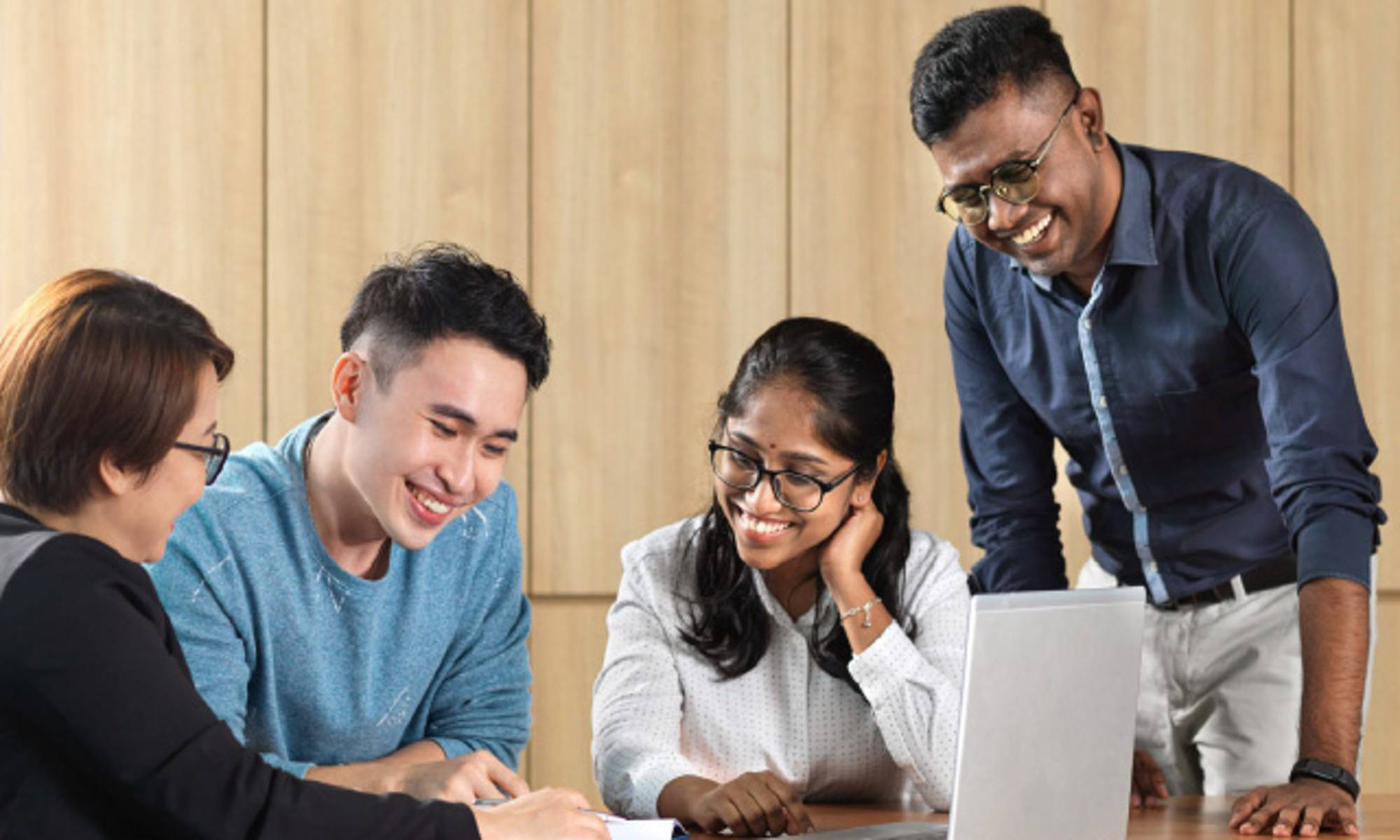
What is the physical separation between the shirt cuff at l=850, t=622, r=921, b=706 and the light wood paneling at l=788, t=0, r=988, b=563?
161 cm

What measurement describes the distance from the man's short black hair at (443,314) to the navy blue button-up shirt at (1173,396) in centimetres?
72

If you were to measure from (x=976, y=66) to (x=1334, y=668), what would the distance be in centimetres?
81

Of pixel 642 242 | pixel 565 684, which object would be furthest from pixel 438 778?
pixel 642 242

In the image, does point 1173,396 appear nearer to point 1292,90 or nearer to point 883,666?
point 883,666

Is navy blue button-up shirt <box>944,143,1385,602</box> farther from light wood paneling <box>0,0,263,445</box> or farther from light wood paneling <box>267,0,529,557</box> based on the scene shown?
light wood paneling <box>0,0,263,445</box>

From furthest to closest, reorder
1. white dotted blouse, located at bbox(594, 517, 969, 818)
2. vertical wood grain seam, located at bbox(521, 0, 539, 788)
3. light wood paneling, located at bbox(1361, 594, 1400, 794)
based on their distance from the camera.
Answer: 1. light wood paneling, located at bbox(1361, 594, 1400, 794)
2. vertical wood grain seam, located at bbox(521, 0, 539, 788)
3. white dotted blouse, located at bbox(594, 517, 969, 818)

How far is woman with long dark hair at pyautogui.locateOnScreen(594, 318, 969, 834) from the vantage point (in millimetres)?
2014

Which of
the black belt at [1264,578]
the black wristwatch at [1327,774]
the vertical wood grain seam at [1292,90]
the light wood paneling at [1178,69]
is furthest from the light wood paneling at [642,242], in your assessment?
the black wristwatch at [1327,774]

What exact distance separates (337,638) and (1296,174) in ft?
8.84

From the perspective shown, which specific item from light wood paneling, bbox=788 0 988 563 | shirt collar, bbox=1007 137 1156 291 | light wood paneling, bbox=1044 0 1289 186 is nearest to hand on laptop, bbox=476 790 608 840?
shirt collar, bbox=1007 137 1156 291

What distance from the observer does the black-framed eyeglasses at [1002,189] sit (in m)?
1.99

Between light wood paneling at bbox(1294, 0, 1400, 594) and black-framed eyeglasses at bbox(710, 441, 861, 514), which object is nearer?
black-framed eyeglasses at bbox(710, 441, 861, 514)

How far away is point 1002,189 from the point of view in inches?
78.4

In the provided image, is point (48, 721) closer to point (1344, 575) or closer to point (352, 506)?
point (352, 506)
